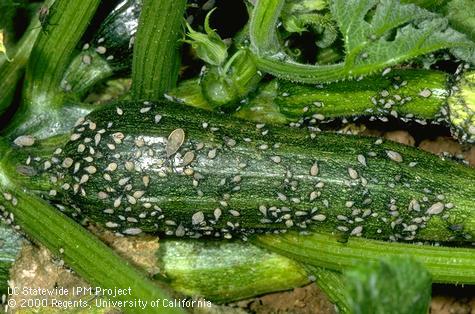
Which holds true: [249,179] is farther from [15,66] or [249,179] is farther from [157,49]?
[15,66]

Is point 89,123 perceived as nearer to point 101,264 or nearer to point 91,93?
point 101,264

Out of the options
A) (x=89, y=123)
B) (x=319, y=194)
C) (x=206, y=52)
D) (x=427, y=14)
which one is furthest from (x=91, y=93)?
(x=427, y=14)

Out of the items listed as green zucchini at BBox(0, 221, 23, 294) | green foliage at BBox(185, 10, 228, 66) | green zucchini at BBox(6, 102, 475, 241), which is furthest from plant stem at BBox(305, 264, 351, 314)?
green zucchini at BBox(0, 221, 23, 294)

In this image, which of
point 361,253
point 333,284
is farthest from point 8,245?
point 361,253

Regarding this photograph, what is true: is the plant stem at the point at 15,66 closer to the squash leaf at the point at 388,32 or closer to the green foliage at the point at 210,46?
the green foliage at the point at 210,46

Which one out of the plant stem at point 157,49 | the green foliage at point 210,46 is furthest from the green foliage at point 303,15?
the plant stem at point 157,49

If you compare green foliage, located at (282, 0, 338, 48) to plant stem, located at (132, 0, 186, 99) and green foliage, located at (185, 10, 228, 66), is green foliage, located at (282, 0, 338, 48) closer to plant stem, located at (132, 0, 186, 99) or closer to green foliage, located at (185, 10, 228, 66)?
green foliage, located at (185, 10, 228, 66)

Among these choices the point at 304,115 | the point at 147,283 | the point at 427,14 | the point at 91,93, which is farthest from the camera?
the point at 91,93
